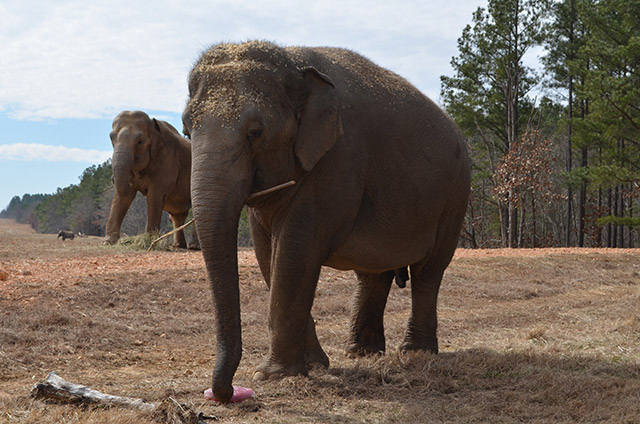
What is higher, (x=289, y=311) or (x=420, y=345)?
(x=289, y=311)

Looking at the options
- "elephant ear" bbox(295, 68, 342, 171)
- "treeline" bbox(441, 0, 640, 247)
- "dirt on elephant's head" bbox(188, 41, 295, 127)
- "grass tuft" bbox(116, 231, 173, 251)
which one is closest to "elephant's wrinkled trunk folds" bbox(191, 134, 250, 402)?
"dirt on elephant's head" bbox(188, 41, 295, 127)

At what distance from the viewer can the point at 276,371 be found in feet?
19.5

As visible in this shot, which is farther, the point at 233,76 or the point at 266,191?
the point at 233,76

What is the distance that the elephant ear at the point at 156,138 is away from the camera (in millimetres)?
19328

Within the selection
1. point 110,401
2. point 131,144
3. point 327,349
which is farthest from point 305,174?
point 131,144

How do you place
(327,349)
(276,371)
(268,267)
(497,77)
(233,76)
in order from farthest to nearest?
(497,77) < (327,349) < (268,267) < (276,371) < (233,76)

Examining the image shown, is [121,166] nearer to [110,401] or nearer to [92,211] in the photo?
[110,401]

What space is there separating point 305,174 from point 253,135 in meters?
0.67

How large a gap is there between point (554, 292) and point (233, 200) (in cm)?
1165

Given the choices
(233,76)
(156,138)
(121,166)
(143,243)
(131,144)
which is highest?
(156,138)

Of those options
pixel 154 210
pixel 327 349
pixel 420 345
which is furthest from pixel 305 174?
pixel 154 210

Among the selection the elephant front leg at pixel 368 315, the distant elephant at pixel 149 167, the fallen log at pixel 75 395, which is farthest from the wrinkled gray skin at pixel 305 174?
the distant elephant at pixel 149 167

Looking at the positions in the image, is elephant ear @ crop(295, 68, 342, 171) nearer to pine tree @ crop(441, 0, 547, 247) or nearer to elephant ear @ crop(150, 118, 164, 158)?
elephant ear @ crop(150, 118, 164, 158)

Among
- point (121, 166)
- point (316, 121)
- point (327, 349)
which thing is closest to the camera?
point (316, 121)
